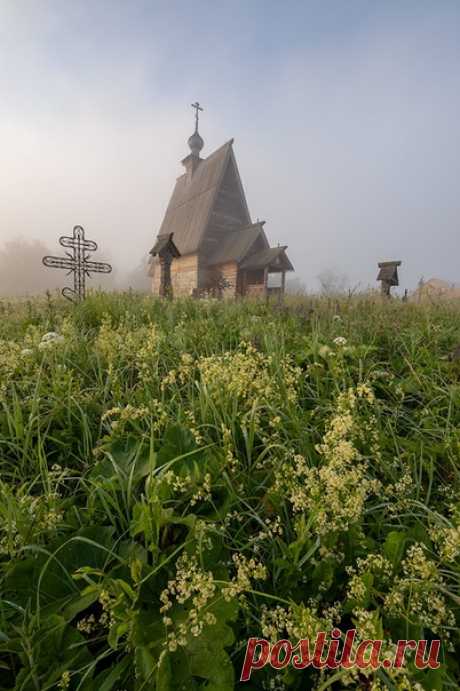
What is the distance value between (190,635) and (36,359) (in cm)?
234

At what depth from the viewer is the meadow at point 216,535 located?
0.87m

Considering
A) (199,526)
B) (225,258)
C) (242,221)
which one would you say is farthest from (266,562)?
(242,221)

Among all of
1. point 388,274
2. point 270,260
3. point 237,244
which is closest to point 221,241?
Answer: point 237,244

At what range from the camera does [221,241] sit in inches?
879

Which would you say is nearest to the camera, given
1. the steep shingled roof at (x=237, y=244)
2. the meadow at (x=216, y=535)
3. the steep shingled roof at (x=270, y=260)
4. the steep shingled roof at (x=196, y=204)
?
the meadow at (x=216, y=535)

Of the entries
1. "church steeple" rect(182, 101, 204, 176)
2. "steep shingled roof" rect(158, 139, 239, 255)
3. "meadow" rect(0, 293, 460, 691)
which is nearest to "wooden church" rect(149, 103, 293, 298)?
"steep shingled roof" rect(158, 139, 239, 255)

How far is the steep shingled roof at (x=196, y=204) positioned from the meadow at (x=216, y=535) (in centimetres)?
2039

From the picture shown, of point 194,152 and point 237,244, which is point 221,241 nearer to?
point 237,244

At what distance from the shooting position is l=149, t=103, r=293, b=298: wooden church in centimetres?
1978

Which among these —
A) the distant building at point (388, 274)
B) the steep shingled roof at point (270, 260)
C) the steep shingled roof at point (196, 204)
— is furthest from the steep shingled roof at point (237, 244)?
the distant building at point (388, 274)

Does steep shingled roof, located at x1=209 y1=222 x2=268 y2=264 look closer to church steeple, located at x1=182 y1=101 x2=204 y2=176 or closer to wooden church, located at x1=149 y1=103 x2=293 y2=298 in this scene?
wooden church, located at x1=149 y1=103 x2=293 y2=298

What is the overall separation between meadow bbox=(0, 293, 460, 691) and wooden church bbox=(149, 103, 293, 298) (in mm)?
16345

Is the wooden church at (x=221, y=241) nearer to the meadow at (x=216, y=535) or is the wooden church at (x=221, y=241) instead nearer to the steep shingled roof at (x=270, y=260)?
the steep shingled roof at (x=270, y=260)

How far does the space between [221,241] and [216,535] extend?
888 inches
